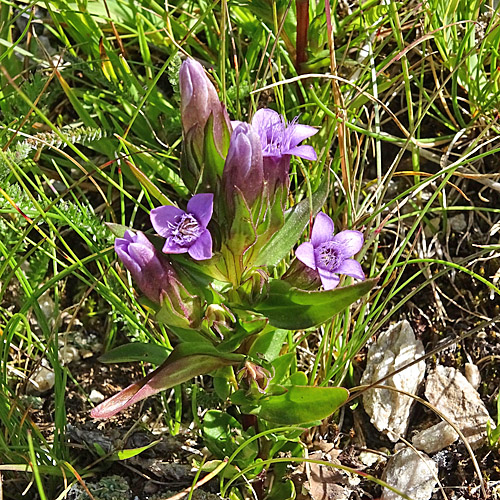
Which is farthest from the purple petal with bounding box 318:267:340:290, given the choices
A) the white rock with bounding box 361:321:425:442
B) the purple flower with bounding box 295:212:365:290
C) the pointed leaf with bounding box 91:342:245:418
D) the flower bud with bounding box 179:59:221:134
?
the white rock with bounding box 361:321:425:442

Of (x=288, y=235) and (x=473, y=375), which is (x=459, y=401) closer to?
(x=473, y=375)

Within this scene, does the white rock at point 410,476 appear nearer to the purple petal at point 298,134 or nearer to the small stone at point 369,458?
the small stone at point 369,458

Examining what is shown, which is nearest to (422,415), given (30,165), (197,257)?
(197,257)

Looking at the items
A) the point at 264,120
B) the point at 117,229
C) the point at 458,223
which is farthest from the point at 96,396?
the point at 458,223

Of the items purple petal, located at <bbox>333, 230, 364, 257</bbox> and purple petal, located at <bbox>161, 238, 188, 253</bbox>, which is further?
purple petal, located at <bbox>333, 230, 364, 257</bbox>

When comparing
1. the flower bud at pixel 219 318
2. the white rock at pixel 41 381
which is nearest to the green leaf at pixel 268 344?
the flower bud at pixel 219 318

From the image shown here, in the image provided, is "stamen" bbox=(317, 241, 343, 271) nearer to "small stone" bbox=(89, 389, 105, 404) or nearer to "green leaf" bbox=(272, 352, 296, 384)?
"green leaf" bbox=(272, 352, 296, 384)

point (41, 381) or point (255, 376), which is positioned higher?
point (255, 376)
